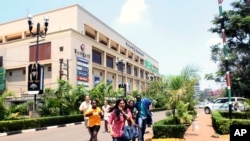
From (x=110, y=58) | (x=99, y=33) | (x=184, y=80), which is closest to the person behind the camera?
(x=184, y=80)

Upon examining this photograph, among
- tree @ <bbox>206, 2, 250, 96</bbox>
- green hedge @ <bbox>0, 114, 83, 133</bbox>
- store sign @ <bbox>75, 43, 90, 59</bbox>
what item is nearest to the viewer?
green hedge @ <bbox>0, 114, 83, 133</bbox>

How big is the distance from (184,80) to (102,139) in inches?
164

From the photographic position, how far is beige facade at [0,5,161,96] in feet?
150

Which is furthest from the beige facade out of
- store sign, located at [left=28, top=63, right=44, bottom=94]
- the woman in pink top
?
the woman in pink top

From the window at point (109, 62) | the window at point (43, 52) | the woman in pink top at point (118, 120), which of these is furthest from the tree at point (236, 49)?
the window at point (109, 62)

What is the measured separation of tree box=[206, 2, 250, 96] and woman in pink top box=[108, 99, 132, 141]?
20224 mm

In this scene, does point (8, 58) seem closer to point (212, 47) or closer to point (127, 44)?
point (127, 44)

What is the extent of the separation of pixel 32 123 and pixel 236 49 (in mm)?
16793

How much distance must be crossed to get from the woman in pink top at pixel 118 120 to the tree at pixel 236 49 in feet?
66.4

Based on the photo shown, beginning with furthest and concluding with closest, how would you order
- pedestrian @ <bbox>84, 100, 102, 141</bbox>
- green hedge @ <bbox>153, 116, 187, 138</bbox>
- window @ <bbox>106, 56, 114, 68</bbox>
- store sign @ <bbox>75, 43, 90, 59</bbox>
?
window @ <bbox>106, 56, 114, 68</bbox> < store sign @ <bbox>75, 43, 90, 59</bbox> < green hedge @ <bbox>153, 116, 187, 138</bbox> < pedestrian @ <bbox>84, 100, 102, 141</bbox>

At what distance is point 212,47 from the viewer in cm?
2772

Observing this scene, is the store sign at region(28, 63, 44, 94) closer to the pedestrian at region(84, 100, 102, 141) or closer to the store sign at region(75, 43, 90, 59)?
the pedestrian at region(84, 100, 102, 141)

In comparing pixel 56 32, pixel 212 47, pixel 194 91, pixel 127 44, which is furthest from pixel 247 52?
pixel 127 44

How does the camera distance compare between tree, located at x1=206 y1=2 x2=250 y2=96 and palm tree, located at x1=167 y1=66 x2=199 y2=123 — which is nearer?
palm tree, located at x1=167 y1=66 x2=199 y2=123
